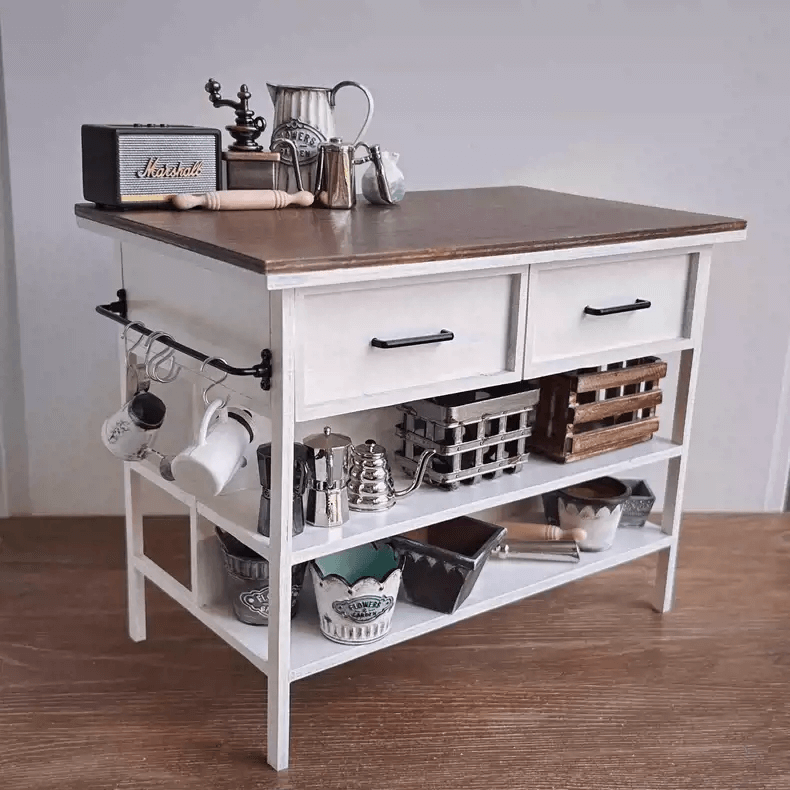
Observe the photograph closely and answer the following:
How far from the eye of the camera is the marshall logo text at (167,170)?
1666 mm

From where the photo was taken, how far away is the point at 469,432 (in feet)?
6.22

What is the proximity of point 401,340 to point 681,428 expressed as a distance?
31.6 inches

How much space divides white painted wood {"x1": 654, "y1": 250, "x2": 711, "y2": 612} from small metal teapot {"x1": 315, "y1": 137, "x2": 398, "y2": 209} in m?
0.64

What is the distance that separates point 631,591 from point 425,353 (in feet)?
3.30

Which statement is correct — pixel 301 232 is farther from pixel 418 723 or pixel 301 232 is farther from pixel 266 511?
pixel 418 723

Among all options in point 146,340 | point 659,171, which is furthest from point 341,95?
point 146,340

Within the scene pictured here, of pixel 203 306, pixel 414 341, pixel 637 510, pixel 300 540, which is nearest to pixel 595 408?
pixel 637 510

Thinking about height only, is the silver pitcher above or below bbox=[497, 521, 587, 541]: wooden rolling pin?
above

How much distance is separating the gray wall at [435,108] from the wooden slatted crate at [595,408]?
0.66m

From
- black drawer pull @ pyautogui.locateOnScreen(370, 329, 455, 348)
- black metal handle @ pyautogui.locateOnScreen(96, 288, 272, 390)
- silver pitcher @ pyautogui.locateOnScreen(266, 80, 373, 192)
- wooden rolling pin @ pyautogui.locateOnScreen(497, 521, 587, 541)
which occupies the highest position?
silver pitcher @ pyautogui.locateOnScreen(266, 80, 373, 192)

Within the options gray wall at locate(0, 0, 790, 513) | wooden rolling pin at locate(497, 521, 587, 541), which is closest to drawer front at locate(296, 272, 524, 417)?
wooden rolling pin at locate(497, 521, 587, 541)

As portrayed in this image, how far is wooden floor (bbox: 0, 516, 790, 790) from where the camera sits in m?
1.65

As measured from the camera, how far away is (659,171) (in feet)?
8.24

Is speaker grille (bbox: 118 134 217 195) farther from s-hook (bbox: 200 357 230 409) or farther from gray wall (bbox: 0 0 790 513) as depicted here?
gray wall (bbox: 0 0 790 513)
